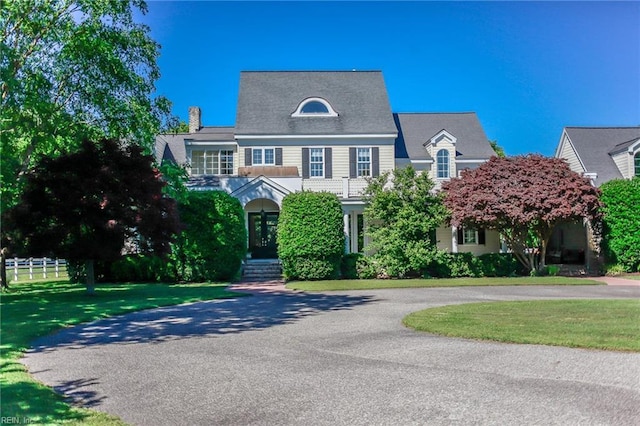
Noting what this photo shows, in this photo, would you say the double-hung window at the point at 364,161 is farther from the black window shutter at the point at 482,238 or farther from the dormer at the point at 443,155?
the black window shutter at the point at 482,238

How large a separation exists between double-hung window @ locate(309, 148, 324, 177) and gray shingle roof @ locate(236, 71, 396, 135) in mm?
986

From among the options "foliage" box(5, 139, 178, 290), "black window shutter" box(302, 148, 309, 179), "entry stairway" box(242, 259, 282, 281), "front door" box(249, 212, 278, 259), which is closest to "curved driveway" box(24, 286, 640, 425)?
"foliage" box(5, 139, 178, 290)

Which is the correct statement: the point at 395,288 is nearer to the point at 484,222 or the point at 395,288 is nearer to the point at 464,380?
the point at 484,222

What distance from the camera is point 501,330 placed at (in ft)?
29.9

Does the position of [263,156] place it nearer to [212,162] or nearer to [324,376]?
[212,162]

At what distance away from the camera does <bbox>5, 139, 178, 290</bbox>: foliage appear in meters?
15.0

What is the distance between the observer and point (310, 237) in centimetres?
2142

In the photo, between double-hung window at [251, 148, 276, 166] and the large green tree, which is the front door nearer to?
double-hung window at [251, 148, 276, 166]

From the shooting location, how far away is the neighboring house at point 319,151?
89.5 ft

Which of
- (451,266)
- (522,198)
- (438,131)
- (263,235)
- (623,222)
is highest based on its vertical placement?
(438,131)

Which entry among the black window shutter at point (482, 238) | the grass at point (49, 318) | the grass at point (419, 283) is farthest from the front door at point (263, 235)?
the black window shutter at point (482, 238)

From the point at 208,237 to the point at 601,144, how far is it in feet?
84.1

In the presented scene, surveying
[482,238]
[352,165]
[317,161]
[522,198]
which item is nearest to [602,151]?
[482,238]

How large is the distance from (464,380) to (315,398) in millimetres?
1803
